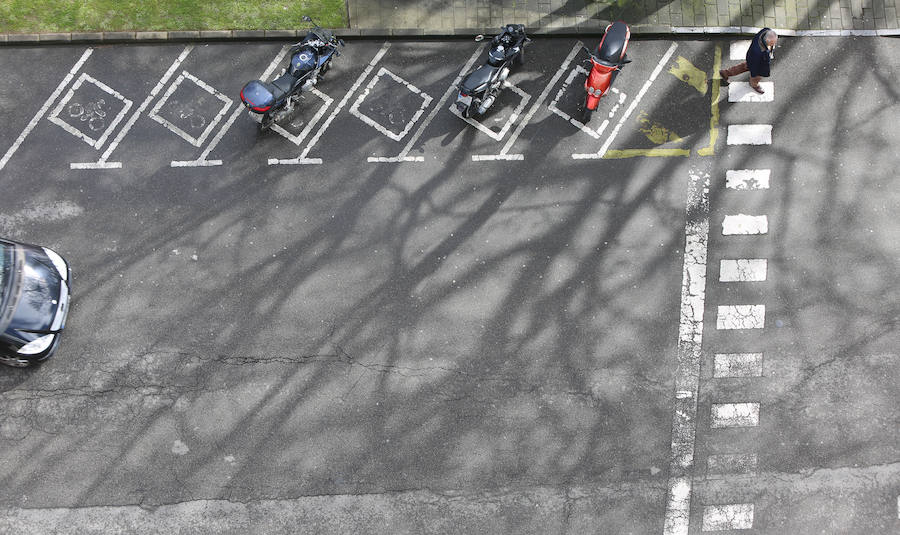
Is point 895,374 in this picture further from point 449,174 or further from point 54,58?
point 54,58

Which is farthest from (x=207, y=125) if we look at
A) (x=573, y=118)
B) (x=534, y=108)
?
(x=573, y=118)

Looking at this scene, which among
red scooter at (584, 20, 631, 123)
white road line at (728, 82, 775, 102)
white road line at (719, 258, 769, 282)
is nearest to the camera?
red scooter at (584, 20, 631, 123)

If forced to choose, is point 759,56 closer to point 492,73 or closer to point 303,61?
point 492,73

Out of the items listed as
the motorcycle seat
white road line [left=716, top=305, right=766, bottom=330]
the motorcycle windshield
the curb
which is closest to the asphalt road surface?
white road line [left=716, top=305, right=766, bottom=330]

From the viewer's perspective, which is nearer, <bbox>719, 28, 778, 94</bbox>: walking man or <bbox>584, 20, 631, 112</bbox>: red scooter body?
<bbox>719, 28, 778, 94</bbox>: walking man

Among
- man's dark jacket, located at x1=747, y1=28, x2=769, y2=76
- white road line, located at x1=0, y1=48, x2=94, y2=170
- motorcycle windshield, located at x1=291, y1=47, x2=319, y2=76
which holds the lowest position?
white road line, located at x1=0, y1=48, x2=94, y2=170

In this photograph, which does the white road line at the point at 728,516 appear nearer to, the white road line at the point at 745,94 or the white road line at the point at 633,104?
the white road line at the point at 633,104

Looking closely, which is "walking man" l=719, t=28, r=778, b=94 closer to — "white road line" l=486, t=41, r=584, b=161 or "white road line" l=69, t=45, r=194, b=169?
"white road line" l=486, t=41, r=584, b=161
